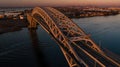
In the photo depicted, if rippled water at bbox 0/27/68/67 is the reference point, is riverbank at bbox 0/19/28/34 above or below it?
below

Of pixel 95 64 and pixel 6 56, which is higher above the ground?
pixel 95 64

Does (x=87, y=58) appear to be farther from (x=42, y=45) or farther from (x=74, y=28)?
(x=42, y=45)

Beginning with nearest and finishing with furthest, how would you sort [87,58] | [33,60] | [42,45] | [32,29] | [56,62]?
[87,58], [56,62], [33,60], [42,45], [32,29]

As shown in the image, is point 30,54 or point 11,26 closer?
point 30,54

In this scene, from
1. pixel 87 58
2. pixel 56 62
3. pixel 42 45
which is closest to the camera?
pixel 87 58

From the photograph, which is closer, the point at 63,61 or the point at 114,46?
the point at 63,61

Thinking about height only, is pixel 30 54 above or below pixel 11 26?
above

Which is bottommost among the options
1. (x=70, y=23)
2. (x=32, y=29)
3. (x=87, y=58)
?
Result: (x=32, y=29)

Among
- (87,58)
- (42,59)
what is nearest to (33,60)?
(42,59)

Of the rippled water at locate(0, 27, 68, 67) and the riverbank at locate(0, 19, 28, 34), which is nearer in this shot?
the rippled water at locate(0, 27, 68, 67)

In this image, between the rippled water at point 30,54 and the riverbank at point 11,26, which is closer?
the rippled water at point 30,54

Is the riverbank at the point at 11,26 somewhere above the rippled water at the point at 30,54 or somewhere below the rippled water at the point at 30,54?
below
